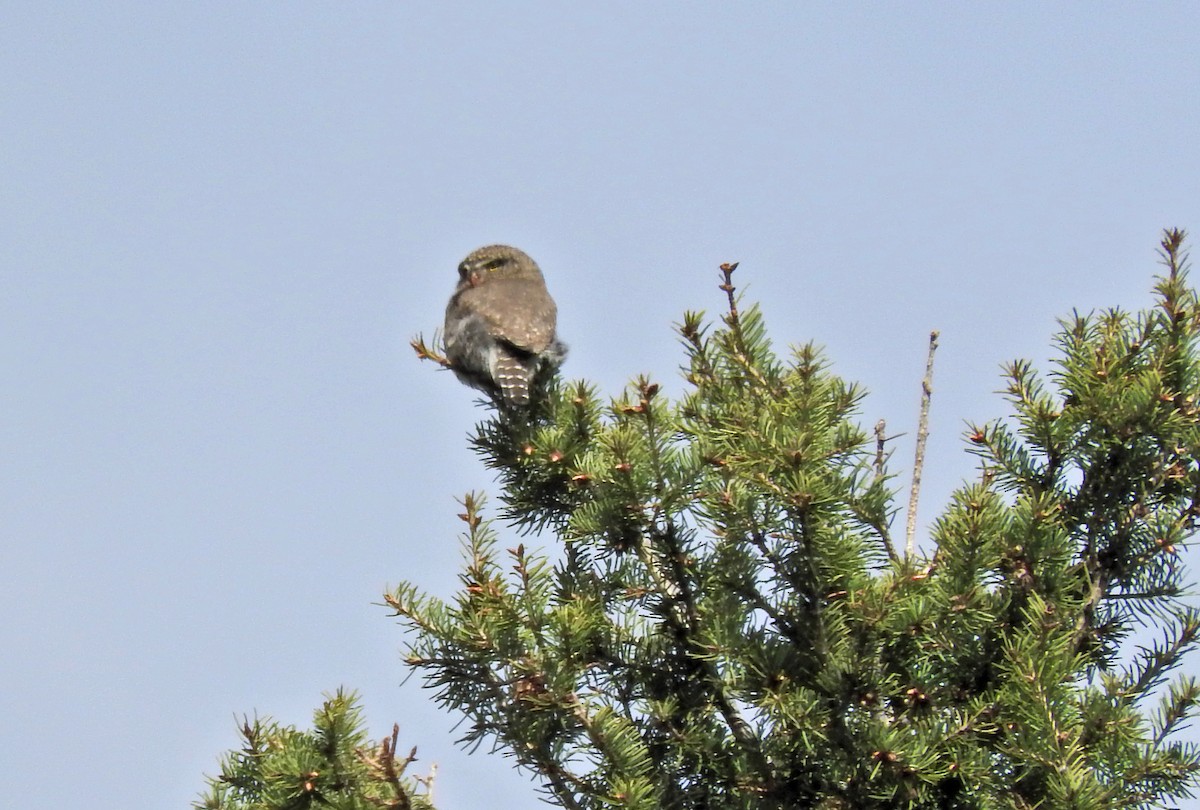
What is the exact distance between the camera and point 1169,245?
3.28 m

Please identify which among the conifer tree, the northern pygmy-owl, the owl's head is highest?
the owl's head

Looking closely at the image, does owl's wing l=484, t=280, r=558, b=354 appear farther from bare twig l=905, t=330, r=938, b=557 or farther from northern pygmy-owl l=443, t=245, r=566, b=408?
bare twig l=905, t=330, r=938, b=557

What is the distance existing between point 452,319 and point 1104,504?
3.08 metres

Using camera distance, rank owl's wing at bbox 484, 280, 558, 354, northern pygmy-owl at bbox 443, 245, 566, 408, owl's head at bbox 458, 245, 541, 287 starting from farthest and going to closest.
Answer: owl's head at bbox 458, 245, 541, 287 < owl's wing at bbox 484, 280, 558, 354 < northern pygmy-owl at bbox 443, 245, 566, 408

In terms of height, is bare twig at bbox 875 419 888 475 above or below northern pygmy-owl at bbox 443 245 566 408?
below

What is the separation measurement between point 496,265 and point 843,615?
12.4ft

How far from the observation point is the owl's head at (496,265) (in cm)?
621

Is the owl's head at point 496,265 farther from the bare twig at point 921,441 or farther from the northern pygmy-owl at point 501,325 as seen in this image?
the bare twig at point 921,441

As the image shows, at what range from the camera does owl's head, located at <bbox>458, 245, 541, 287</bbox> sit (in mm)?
6211

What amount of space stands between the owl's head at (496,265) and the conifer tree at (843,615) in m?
3.04

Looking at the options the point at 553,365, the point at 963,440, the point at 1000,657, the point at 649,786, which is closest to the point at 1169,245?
the point at 963,440

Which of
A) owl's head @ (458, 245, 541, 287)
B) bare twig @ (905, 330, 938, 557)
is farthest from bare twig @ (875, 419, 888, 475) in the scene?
owl's head @ (458, 245, 541, 287)

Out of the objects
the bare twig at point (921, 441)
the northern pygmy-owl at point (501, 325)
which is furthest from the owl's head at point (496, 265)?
the bare twig at point (921, 441)

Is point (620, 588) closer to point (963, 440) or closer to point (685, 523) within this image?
point (685, 523)
